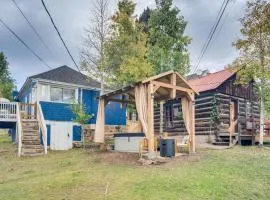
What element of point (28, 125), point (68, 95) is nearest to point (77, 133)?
point (68, 95)

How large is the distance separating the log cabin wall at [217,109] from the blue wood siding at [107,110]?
288 cm

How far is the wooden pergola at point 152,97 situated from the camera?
12469mm

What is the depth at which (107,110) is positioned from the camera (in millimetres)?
22766

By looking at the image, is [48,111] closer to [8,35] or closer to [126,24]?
[8,35]

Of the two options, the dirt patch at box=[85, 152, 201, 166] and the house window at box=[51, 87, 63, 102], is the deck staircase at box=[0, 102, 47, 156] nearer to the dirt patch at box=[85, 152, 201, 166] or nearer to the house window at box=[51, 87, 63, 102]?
the house window at box=[51, 87, 63, 102]

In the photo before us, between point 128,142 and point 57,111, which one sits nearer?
point 128,142

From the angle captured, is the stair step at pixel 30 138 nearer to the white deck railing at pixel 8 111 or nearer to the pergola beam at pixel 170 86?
the white deck railing at pixel 8 111

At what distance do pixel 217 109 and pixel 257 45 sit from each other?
4563 mm

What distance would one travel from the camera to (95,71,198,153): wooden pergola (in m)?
12.5

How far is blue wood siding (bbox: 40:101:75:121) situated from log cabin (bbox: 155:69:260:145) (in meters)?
6.69

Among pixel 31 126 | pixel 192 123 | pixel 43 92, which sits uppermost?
pixel 43 92

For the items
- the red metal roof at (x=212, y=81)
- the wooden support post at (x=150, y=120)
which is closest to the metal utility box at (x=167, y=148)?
the wooden support post at (x=150, y=120)

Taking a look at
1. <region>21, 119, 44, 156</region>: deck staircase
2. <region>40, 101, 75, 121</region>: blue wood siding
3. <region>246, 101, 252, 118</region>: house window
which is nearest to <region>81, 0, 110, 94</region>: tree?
<region>40, 101, 75, 121</region>: blue wood siding

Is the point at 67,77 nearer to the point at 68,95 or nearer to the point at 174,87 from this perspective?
the point at 68,95
